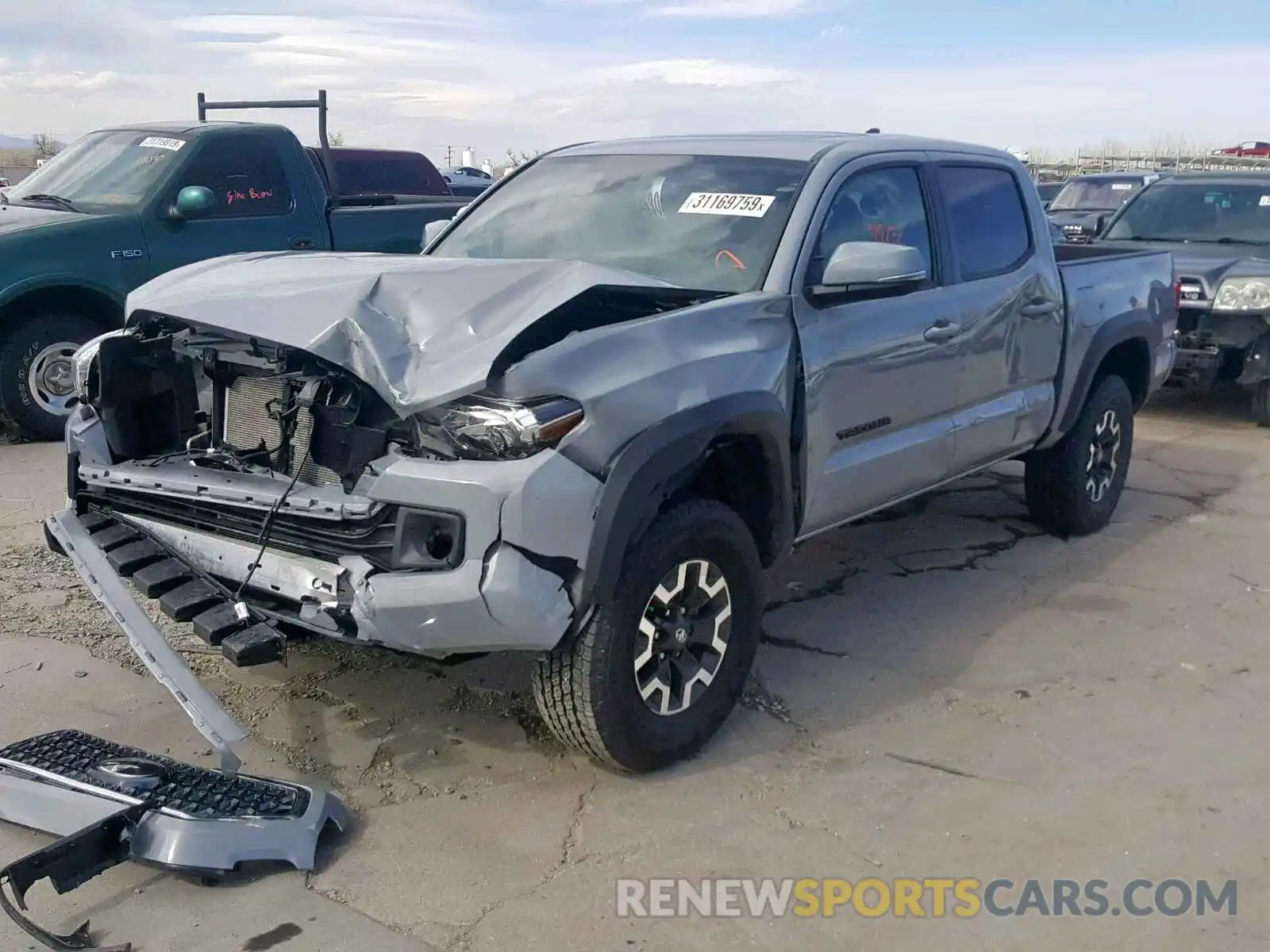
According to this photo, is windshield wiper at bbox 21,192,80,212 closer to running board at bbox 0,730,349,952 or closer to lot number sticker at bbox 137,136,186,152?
lot number sticker at bbox 137,136,186,152

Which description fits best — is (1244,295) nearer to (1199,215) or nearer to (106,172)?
(1199,215)

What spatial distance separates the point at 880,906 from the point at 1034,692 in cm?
151

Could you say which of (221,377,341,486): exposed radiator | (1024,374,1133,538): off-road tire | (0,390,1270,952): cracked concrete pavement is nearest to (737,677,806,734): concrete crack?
(0,390,1270,952): cracked concrete pavement

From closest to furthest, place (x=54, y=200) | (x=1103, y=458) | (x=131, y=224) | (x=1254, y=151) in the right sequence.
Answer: (x=1103, y=458) → (x=131, y=224) → (x=54, y=200) → (x=1254, y=151)

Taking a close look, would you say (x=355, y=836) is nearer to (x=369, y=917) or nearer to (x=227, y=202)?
(x=369, y=917)

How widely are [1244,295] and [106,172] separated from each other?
789 centimetres

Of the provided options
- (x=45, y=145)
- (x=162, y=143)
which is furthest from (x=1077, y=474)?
(x=45, y=145)

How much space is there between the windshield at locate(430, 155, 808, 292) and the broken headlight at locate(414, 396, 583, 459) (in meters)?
1.10

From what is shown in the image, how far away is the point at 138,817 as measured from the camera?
2.93 metres

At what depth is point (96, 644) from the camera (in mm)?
4387

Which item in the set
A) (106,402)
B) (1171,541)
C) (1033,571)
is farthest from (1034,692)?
(106,402)

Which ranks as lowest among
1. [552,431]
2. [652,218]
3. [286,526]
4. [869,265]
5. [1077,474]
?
[1077,474]

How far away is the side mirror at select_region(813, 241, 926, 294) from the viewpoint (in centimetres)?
379

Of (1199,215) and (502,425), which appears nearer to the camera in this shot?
(502,425)
